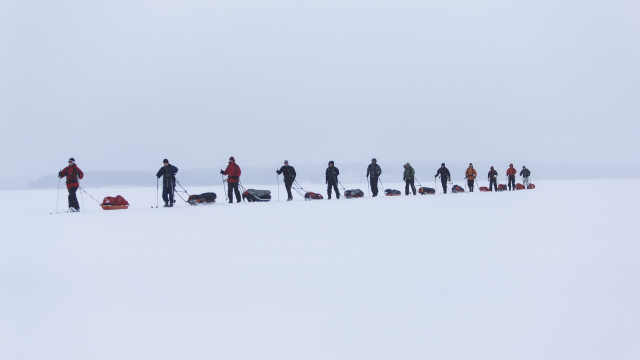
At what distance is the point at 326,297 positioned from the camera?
4.42 m

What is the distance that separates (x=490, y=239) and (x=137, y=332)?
17.4 feet

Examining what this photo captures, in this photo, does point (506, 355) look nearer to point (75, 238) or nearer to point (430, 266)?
point (430, 266)

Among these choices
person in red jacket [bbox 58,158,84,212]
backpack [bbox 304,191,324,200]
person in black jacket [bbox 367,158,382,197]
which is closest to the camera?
person in red jacket [bbox 58,158,84,212]

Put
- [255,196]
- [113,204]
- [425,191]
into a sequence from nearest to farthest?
[113,204], [255,196], [425,191]

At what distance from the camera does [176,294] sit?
463cm

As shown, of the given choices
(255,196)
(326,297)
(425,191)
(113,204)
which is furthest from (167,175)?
(425,191)

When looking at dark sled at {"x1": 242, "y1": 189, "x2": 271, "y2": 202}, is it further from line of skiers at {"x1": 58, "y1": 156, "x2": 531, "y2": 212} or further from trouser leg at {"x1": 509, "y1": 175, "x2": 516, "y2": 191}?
trouser leg at {"x1": 509, "y1": 175, "x2": 516, "y2": 191}

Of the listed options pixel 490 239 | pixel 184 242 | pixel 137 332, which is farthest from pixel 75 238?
pixel 490 239

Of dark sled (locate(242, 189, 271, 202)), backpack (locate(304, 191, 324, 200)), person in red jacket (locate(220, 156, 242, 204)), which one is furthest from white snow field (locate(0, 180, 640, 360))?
backpack (locate(304, 191, 324, 200))

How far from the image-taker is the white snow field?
338cm

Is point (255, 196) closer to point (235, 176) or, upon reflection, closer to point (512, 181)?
point (235, 176)

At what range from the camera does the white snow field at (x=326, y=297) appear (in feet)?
11.1

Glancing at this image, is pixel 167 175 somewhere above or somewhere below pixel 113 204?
above

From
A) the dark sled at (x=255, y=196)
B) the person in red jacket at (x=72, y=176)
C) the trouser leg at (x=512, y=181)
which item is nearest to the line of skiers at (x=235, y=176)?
the person in red jacket at (x=72, y=176)
